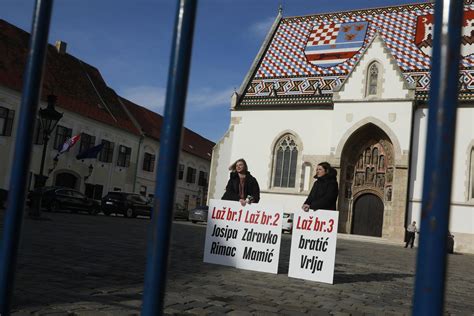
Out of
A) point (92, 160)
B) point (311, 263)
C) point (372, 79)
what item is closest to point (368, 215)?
point (372, 79)

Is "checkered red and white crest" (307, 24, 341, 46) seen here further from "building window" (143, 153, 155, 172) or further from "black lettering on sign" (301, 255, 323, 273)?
"black lettering on sign" (301, 255, 323, 273)

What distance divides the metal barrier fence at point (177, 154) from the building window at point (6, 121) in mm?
28988

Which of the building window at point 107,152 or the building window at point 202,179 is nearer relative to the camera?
the building window at point 107,152

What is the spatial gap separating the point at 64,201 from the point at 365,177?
54.2ft

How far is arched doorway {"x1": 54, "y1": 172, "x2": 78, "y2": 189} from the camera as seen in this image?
33281 millimetres

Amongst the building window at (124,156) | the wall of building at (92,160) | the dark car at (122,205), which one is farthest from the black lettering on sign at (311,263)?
the building window at (124,156)

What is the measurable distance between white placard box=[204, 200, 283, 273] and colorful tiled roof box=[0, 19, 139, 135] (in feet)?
73.8

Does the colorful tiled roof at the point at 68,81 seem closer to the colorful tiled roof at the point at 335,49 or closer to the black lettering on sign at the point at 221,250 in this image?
the colorful tiled roof at the point at 335,49

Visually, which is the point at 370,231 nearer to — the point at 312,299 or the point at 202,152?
the point at 312,299

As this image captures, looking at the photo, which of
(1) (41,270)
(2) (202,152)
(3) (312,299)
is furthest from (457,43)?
(2) (202,152)

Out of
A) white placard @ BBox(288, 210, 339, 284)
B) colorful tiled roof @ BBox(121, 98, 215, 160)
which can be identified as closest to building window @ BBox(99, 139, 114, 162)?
colorful tiled roof @ BBox(121, 98, 215, 160)

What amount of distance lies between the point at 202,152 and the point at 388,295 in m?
47.7

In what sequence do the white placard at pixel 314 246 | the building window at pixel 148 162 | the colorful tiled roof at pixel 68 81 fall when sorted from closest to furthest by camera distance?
the white placard at pixel 314 246 → the colorful tiled roof at pixel 68 81 → the building window at pixel 148 162

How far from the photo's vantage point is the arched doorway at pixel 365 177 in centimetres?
2786
